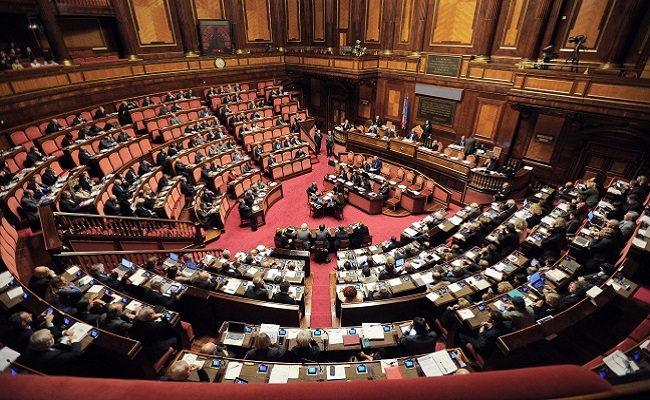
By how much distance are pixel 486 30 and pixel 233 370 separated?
11943mm

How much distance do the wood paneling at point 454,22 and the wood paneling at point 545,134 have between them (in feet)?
12.4

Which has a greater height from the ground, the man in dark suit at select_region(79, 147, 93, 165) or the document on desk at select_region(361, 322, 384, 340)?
the man in dark suit at select_region(79, 147, 93, 165)

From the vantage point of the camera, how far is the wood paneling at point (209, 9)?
14.0 meters

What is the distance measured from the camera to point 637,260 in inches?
173

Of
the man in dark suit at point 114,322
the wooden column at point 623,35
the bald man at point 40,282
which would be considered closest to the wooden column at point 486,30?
the wooden column at point 623,35

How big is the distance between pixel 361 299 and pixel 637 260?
3.96m

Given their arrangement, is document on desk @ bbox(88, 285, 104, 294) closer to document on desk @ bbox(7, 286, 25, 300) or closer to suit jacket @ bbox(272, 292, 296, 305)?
document on desk @ bbox(7, 286, 25, 300)

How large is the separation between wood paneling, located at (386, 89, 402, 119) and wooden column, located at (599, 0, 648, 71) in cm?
661

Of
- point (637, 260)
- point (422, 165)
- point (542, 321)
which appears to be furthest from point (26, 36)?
point (637, 260)

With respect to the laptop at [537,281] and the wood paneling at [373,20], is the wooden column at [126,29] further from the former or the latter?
the laptop at [537,281]

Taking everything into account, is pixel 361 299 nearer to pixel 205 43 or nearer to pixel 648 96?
pixel 648 96

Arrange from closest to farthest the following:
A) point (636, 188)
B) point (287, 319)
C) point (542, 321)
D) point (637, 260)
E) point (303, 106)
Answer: point (542, 321), point (637, 260), point (287, 319), point (636, 188), point (303, 106)

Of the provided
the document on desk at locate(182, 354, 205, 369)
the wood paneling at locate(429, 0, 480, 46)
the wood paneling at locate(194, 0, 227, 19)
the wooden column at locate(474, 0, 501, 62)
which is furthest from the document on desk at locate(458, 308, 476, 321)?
the wood paneling at locate(194, 0, 227, 19)

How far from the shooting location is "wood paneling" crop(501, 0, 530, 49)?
31.3 feet
